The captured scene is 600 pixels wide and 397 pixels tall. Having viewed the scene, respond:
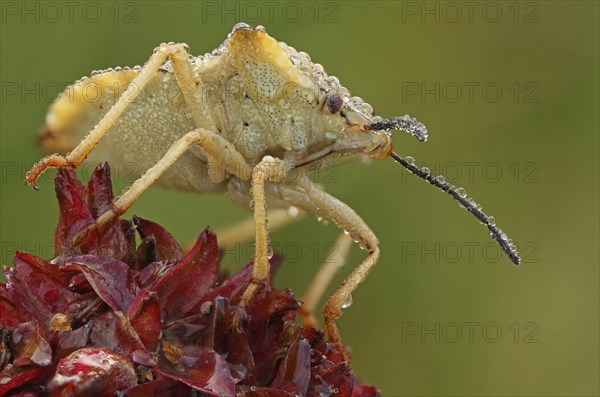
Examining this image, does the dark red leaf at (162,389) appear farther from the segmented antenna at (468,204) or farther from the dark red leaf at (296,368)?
the segmented antenna at (468,204)

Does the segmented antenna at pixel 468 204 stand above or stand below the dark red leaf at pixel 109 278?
above

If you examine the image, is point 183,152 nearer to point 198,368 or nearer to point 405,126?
point 405,126

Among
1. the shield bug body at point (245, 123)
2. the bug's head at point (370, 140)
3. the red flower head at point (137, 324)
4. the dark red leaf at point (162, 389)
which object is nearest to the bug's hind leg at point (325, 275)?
the shield bug body at point (245, 123)

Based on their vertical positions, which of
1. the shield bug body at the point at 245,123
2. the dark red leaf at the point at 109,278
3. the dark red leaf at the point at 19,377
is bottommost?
the dark red leaf at the point at 19,377

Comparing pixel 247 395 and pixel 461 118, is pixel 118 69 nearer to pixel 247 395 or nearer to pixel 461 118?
pixel 247 395

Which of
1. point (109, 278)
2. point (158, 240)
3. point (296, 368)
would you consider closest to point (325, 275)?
point (158, 240)

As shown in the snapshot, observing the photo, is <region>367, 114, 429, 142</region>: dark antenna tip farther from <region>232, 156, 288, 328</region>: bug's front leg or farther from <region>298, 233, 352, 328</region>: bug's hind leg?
<region>298, 233, 352, 328</region>: bug's hind leg
